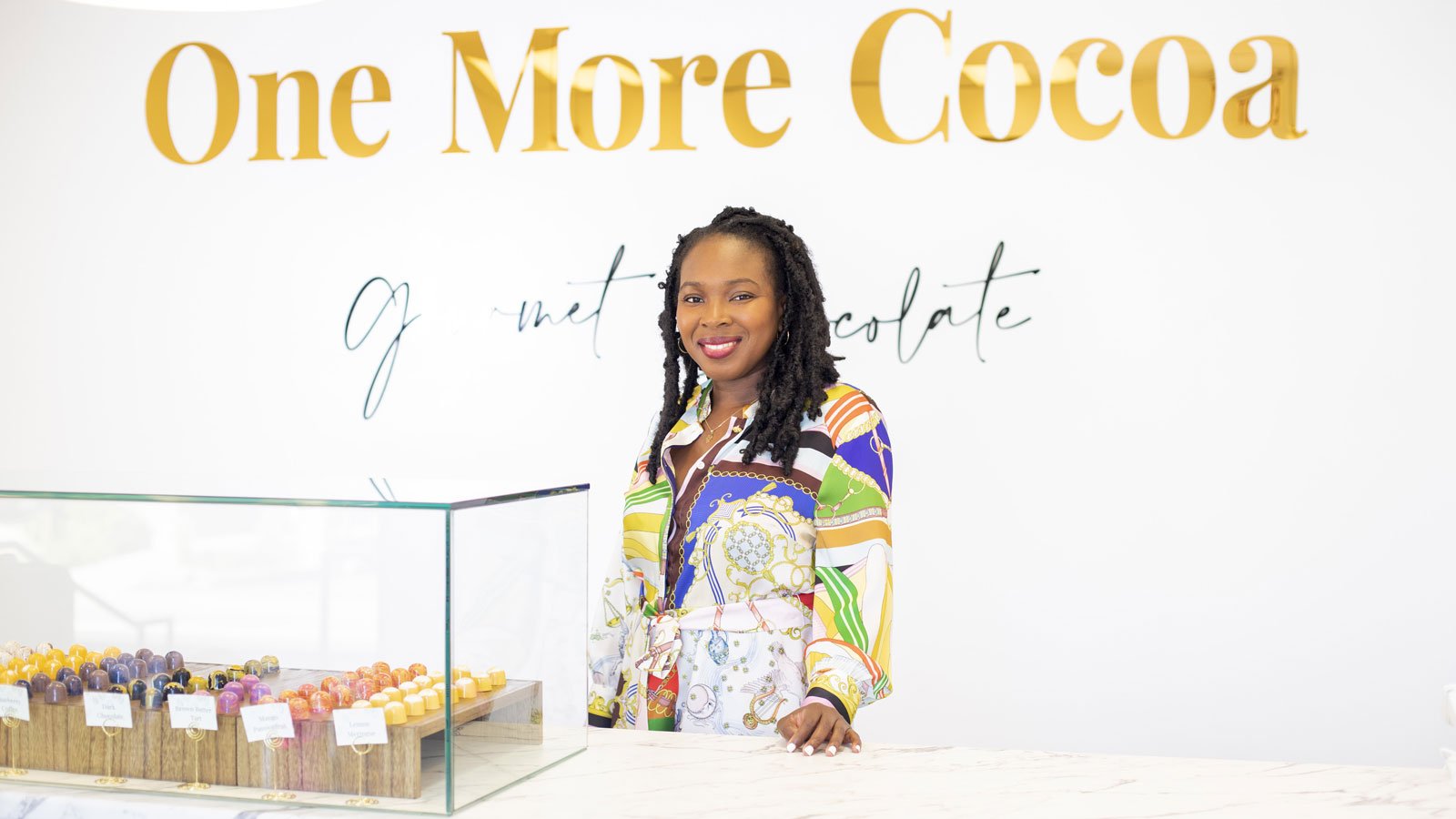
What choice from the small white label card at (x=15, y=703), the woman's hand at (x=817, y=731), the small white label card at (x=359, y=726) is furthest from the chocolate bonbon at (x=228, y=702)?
the woman's hand at (x=817, y=731)

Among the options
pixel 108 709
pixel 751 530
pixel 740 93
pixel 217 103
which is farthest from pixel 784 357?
pixel 217 103

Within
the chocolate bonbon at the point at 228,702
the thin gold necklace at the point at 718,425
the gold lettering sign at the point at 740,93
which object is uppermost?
the gold lettering sign at the point at 740,93

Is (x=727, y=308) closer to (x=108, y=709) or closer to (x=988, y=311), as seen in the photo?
(x=108, y=709)

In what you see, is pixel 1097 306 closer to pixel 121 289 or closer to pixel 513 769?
pixel 513 769

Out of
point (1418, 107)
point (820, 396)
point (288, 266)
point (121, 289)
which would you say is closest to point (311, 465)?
point (288, 266)

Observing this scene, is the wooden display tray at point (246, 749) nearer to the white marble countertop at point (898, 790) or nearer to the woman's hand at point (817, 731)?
the white marble countertop at point (898, 790)

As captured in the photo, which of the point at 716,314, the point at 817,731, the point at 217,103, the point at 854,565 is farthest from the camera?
the point at 217,103

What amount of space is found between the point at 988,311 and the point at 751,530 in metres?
1.60

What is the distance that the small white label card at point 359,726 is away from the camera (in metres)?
1.35

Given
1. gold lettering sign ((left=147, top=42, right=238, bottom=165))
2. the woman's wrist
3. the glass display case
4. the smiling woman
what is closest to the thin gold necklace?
the smiling woman

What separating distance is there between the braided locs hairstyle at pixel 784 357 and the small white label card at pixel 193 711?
0.84m

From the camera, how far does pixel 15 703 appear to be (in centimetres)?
147

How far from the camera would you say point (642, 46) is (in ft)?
11.4

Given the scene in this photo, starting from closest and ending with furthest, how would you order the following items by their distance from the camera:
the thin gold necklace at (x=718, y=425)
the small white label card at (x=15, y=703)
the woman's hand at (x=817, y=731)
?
the small white label card at (x=15, y=703)
the woman's hand at (x=817, y=731)
the thin gold necklace at (x=718, y=425)
